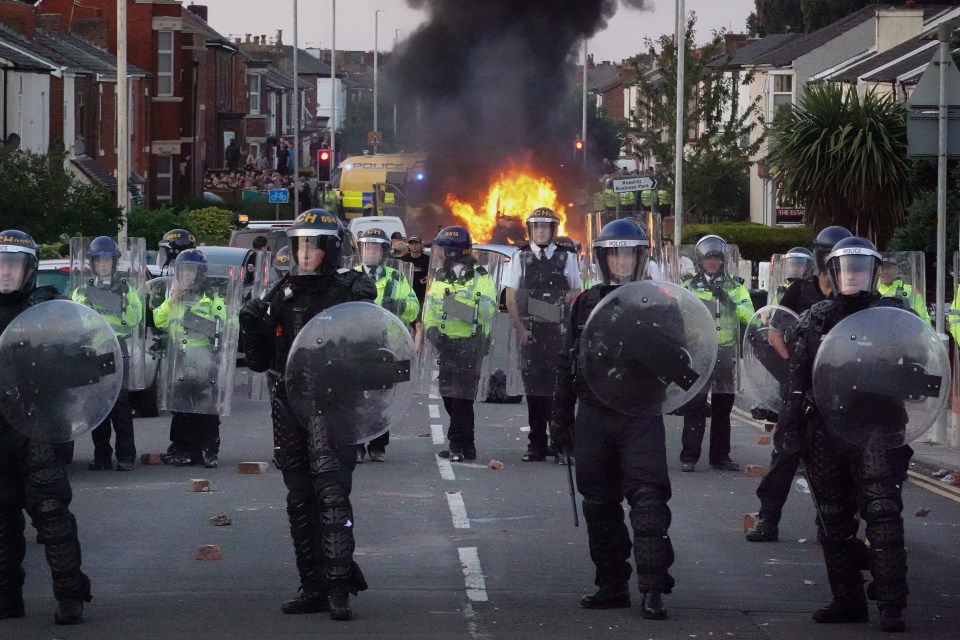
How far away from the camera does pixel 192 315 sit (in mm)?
12883

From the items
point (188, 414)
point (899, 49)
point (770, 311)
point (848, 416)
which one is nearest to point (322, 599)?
point (848, 416)

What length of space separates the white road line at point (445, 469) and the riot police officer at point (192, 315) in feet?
5.66

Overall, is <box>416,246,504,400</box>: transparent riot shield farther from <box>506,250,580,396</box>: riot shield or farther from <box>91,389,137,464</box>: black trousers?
<box>91,389,137,464</box>: black trousers

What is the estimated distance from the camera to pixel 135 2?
53.7 m

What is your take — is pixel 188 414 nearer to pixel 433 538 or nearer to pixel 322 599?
pixel 433 538

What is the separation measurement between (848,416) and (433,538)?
2.90 metres

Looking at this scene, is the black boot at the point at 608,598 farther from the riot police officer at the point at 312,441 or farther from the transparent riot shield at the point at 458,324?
the transparent riot shield at the point at 458,324

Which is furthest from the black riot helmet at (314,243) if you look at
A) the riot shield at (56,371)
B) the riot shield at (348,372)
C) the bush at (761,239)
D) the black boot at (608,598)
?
the bush at (761,239)

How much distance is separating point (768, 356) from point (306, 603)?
4.35 m

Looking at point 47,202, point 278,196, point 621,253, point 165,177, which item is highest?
point 165,177

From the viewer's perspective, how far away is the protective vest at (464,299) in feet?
42.9

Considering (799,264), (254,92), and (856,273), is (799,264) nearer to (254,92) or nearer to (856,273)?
(856,273)

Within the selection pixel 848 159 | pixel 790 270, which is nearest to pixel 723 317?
pixel 790 270

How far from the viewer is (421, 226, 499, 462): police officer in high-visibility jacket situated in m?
13.0
